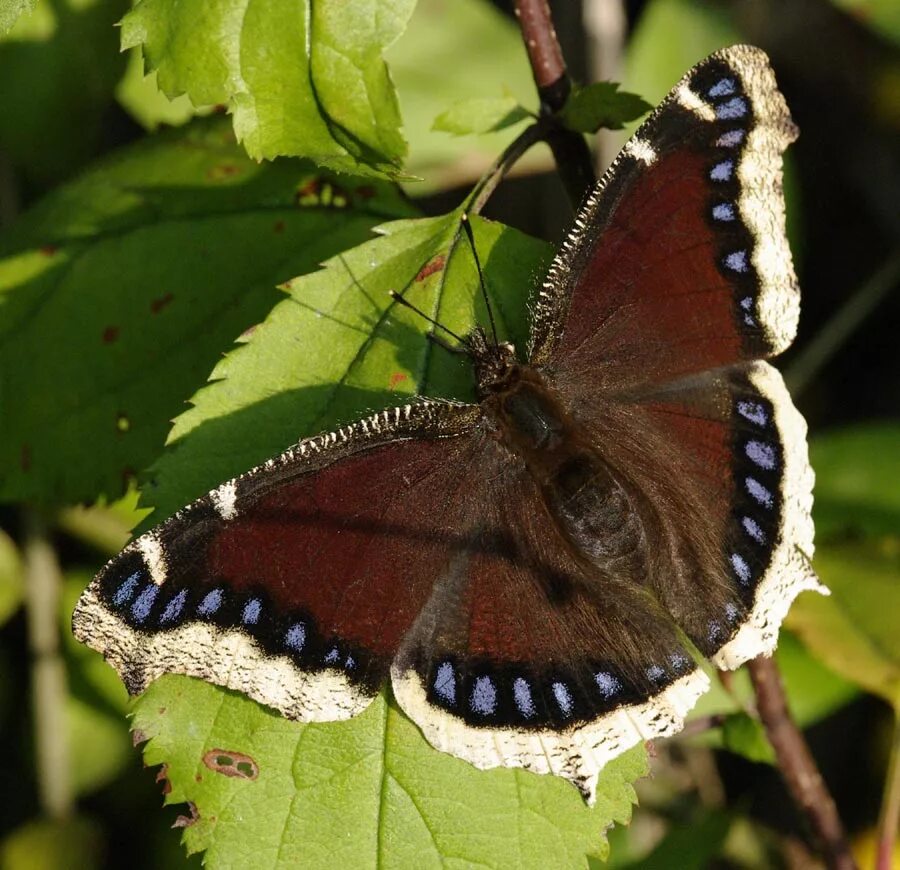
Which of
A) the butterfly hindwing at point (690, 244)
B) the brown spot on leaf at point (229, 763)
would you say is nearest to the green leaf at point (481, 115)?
the butterfly hindwing at point (690, 244)

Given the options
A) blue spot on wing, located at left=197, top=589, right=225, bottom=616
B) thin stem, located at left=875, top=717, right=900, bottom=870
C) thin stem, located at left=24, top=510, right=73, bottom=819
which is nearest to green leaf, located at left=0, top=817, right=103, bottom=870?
thin stem, located at left=24, top=510, right=73, bottom=819

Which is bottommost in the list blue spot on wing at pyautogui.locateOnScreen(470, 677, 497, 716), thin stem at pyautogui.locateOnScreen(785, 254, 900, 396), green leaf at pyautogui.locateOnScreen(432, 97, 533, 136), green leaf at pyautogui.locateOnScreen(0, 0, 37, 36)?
thin stem at pyautogui.locateOnScreen(785, 254, 900, 396)

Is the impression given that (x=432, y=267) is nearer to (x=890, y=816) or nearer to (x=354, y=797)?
(x=354, y=797)

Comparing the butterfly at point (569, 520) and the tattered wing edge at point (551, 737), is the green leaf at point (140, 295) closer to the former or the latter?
the butterfly at point (569, 520)

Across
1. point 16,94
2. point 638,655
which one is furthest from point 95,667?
point 638,655

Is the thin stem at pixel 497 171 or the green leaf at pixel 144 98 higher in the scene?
the thin stem at pixel 497 171

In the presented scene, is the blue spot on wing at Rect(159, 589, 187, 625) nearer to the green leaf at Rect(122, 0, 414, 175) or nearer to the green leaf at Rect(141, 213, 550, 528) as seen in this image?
the green leaf at Rect(141, 213, 550, 528)

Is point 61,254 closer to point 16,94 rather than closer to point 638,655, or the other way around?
point 16,94
